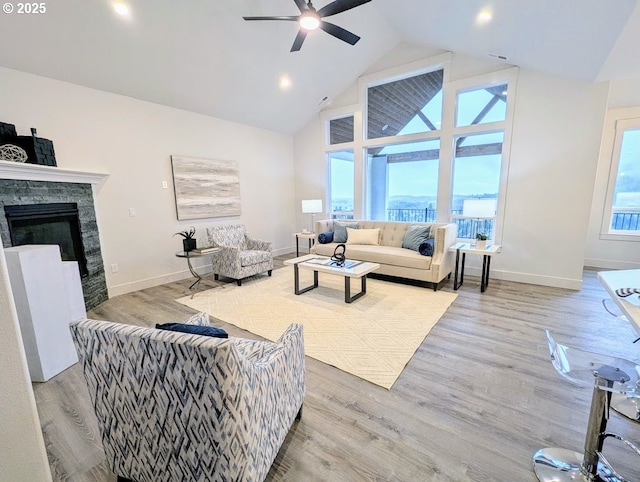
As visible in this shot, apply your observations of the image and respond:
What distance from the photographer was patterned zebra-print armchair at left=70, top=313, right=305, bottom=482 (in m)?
0.99

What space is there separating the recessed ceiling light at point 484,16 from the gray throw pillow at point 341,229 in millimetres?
3186

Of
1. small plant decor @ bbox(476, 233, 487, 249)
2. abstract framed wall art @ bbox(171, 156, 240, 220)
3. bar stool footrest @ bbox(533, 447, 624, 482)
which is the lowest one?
bar stool footrest @ bbox(533, 447, 624, 482)

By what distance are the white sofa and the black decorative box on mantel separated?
369 centimetres

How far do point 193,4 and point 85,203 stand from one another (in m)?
2.64

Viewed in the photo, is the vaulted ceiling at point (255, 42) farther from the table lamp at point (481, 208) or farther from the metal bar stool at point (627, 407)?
the metal bar stool at point (627, 407)

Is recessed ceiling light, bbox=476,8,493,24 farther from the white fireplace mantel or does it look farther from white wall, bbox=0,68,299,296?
the white fireplace mantel

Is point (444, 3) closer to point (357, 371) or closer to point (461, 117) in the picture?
point (461, 117)

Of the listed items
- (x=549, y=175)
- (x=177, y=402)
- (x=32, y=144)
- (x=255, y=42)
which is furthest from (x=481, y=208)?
(x=32, y=144)

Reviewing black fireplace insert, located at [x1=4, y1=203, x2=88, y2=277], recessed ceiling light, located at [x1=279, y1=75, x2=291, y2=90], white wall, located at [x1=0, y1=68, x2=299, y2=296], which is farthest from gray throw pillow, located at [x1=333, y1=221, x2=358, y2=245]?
black fireplace insert, located at [x1=4, y1=203, x2=88, y2=277]

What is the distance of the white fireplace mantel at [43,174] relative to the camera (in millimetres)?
2650

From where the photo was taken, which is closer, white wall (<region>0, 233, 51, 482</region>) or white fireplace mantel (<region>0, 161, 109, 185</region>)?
white wall (<region>0, 233, 51, 482</region>)

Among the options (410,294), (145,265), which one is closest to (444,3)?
(410,294)

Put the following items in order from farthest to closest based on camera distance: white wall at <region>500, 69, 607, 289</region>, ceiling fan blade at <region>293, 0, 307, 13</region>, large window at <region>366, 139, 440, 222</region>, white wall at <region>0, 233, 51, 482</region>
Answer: large window at <region>366, 139, 440, 222</region>
white wall at <region>500, 69, 607, 289</region>
ceiling fan blade at <region>293, 0, 307, 13</region>
white wall at <region>0, 233, 51, 482</region>

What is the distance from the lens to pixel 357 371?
2170 mm
